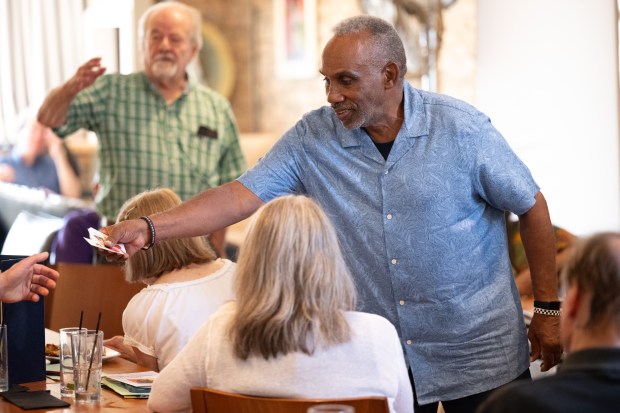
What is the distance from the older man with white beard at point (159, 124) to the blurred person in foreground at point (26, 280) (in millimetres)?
2065

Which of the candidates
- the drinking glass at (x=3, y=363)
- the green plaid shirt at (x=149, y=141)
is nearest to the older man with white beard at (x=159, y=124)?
the green plaid shirt at (x=149, y=141)

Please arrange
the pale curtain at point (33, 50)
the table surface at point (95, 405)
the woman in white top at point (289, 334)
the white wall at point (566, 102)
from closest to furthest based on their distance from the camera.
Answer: the woman in white top at point (289, 334) → the table surface at point (95, 405) → the white wall at point (566, 102) → the pale curtain at point (33, 50)

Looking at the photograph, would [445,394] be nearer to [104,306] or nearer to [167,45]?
[104,306]

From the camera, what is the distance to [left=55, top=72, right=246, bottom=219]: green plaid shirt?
494 centimetres

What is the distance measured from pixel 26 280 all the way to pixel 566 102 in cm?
373

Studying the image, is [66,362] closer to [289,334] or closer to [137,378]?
[137,378]

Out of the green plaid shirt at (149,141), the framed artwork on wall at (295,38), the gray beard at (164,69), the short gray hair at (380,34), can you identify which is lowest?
the green plaid shirt at (149,141)

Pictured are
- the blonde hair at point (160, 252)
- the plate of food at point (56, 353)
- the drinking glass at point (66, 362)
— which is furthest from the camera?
the blonde hair at point (160, 252)

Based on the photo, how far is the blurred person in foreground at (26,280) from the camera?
274cm

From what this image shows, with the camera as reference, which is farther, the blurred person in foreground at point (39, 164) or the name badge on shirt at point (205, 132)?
the blurred person in foreground at point (39, 164)

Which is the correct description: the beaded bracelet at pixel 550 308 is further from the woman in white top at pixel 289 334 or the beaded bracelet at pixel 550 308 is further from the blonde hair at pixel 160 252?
the blonde hair at pixel 160 252

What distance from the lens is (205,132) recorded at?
16.5ft

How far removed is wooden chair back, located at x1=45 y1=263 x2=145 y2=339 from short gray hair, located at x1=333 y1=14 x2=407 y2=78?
155cm

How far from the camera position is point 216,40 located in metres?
11.3
